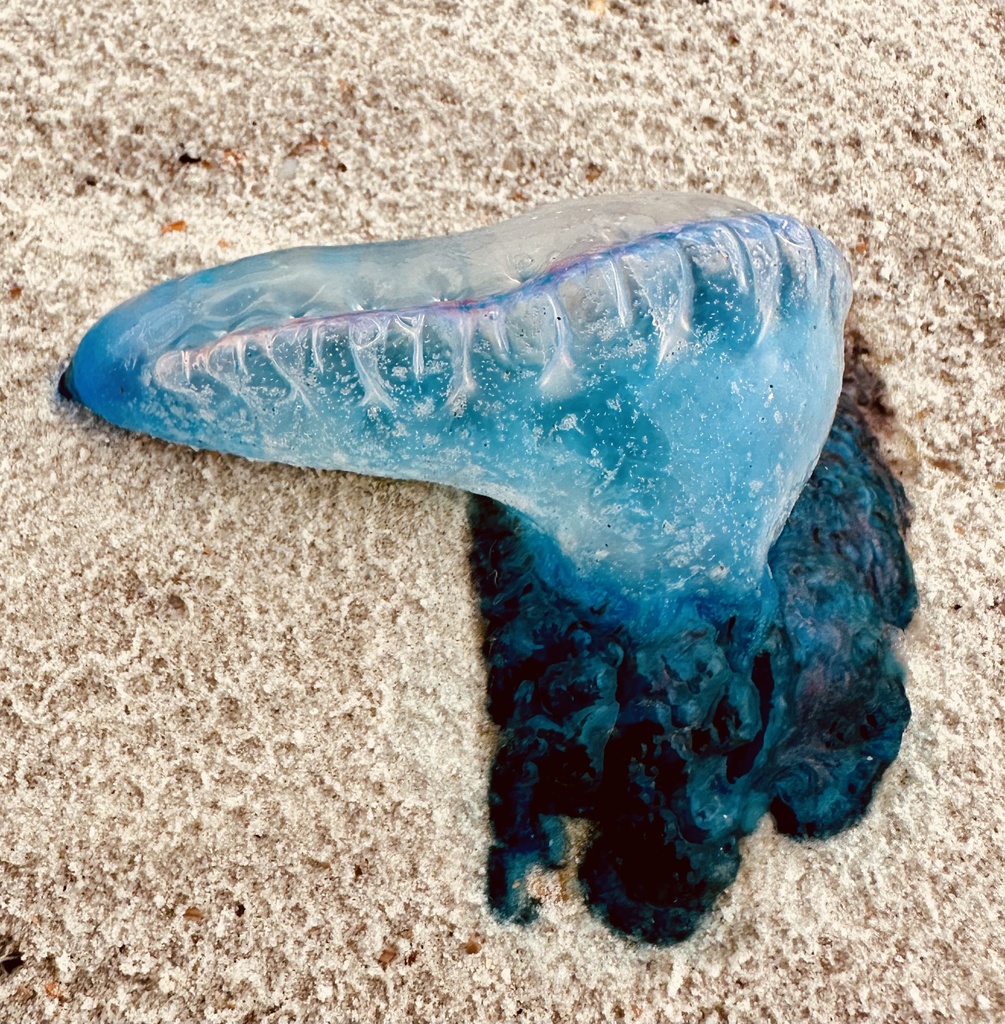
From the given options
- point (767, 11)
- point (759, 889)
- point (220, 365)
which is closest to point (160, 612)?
point (220, 365)

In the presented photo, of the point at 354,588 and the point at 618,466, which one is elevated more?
the point at 618,466

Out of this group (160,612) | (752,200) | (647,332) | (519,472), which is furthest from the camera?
(752,200)

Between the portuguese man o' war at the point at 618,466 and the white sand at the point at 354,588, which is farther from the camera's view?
the white sand at the point at 354,588

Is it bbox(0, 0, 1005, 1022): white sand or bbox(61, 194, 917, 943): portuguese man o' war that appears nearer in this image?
bbox(61, 194, 917, 943): portuguese man o' war

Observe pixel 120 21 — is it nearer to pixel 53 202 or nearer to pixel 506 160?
pixel 53 202
